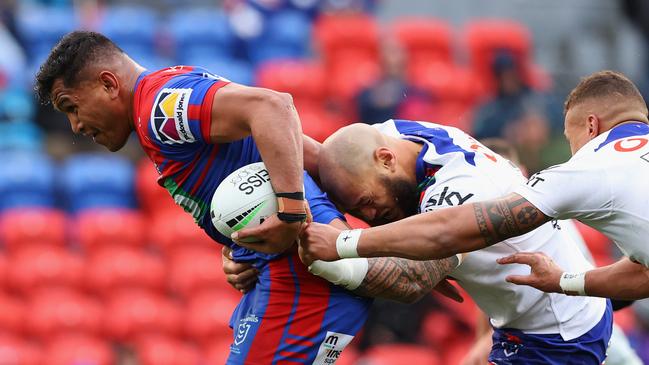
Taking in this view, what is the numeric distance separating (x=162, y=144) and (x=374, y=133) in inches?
41.0

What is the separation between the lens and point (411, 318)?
10.6m

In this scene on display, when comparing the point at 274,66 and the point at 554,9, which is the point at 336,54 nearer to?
the point at 274,66

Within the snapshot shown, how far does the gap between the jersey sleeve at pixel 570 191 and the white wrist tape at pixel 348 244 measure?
2.47 ft

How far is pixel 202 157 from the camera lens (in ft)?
18.4

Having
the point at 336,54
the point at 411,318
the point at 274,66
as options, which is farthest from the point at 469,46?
the point at 411,318

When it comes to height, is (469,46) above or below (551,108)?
above

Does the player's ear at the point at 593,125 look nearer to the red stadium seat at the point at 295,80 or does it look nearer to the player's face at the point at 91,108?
the player's face at the point at 91,108

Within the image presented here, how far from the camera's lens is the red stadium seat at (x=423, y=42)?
15.1m

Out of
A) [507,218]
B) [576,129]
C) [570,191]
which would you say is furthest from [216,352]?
[570,191]

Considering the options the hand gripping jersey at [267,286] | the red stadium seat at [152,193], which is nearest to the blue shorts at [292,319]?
the hand gripping jersey at [267,286]

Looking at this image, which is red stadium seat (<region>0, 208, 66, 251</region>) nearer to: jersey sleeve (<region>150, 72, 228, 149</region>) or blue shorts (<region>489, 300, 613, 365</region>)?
jersey sleeve (<region>150, 72, 228, 149</region>)

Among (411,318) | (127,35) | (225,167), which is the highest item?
(127,35)

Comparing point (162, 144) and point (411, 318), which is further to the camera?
point (411, 318)

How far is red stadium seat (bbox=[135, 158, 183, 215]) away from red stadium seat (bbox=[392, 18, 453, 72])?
13.0 ft
